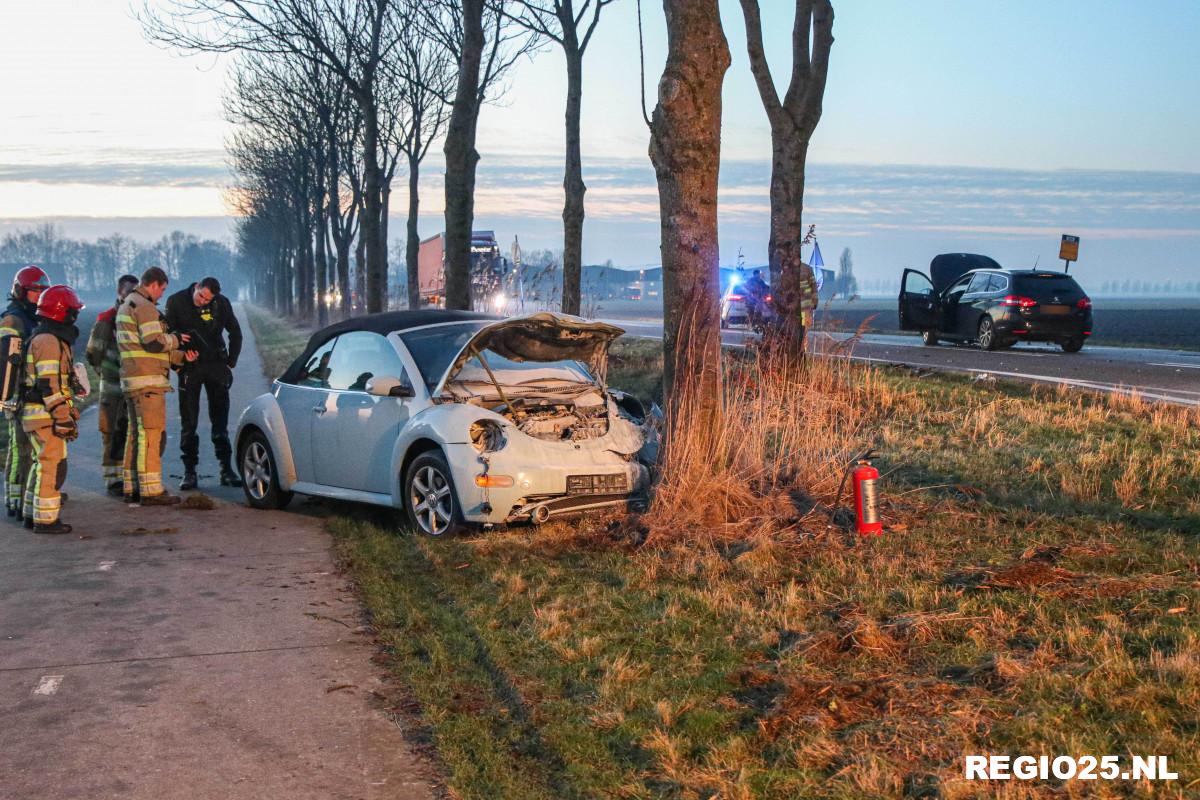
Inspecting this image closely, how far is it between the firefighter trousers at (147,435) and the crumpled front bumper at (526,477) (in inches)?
141

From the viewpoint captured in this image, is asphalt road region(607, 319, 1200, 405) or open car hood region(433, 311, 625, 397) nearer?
open car hood region(433, 311, 625, 397)

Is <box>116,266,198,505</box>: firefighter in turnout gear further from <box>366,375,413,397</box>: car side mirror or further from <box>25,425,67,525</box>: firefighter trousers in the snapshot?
<box>366,375,413,397</box>: car side mirror

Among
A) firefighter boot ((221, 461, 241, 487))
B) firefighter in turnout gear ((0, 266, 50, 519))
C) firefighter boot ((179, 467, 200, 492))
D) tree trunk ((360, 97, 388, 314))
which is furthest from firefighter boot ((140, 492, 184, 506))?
tree trunk ((360, 97, 388, 314))

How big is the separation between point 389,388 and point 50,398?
2754 millimetres

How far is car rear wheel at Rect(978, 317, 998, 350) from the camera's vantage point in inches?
929

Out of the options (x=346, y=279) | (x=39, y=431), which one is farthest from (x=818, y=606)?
(x=346, y=279)

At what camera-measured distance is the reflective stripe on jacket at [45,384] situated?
977cm

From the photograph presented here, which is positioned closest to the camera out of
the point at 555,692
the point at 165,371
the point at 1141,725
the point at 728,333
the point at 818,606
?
the point at 1141,725

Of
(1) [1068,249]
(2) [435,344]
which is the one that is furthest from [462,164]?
(1) [1068,249]

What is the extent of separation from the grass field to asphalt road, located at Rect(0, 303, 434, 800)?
0.95 ft

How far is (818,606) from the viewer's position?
6.49 meters

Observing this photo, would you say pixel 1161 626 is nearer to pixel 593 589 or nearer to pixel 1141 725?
pixel 1141 725

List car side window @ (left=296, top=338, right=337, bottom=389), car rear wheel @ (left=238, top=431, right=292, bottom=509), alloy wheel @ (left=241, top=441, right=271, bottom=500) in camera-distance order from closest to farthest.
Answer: car side window @ (left=296, top=338, right=337, bottom=389)
car rear wheel @ (left=238, top=431, right=292, bottom=509)
alloy wheel @ (left=241, top=441, right=271, bottom=500)

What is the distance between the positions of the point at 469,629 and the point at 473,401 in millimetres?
2792
